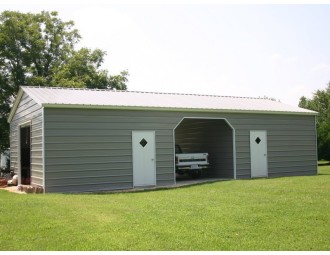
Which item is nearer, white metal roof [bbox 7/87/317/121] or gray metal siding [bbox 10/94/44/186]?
gray metal siding [bbox 10/94/44/186]

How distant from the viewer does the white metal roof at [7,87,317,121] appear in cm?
1469

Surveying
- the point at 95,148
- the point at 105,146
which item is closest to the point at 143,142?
the point at 105,146

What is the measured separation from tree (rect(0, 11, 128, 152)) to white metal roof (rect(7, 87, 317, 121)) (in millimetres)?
12589

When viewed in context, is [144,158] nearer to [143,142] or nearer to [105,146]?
[143,142]

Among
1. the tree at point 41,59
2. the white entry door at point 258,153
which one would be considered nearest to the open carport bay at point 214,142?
the white entry door at point 258,153

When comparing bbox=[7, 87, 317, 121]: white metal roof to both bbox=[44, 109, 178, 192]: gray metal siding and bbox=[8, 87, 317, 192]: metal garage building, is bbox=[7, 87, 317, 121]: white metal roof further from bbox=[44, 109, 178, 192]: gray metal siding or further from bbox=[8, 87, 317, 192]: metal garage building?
bbox=[44, 109, 178, 192]: gray metal siding

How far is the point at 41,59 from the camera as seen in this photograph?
33.4 meters

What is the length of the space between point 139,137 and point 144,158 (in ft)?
2.56

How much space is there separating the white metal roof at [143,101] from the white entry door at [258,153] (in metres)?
1.03

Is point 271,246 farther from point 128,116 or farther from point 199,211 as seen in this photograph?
point 128,116

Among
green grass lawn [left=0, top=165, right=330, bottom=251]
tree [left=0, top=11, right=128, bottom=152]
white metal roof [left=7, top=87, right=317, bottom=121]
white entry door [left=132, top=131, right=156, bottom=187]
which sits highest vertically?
tree [left=0, top=11, right=128, bottom=152]

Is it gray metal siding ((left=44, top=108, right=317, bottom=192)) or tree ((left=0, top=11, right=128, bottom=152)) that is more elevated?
tree ((left=0, top=11, right=128, bottom=152))

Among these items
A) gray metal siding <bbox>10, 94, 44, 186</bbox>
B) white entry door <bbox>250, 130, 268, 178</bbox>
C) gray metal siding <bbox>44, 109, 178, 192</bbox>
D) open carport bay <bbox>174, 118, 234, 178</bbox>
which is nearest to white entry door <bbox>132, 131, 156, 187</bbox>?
gray metal siding <bbox>44, 109, 178, 192</bbox>

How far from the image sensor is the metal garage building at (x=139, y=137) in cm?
1409
